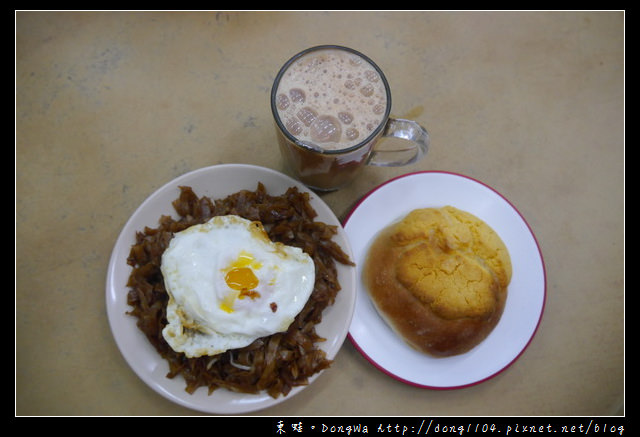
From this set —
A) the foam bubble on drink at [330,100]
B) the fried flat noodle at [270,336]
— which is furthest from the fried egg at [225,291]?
the foam bubble on drink at [330,100]

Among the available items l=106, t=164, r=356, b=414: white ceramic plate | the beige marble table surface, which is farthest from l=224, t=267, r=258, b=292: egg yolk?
the beige marble table surface

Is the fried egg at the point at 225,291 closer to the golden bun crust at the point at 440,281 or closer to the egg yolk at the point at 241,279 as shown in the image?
the egg yolk at the point at 241,279

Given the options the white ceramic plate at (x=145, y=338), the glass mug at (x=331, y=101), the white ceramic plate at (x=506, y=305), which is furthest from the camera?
the white ceramic plate at (x=506, y=305)

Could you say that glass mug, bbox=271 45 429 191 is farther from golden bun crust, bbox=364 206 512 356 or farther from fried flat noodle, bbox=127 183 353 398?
golden bun crust, bbox=364 206 512 356

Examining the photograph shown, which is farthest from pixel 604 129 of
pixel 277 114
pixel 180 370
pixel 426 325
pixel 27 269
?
pixel 27 269

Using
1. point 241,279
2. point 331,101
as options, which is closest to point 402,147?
point 331,101

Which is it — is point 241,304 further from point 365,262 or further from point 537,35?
point 537,35
